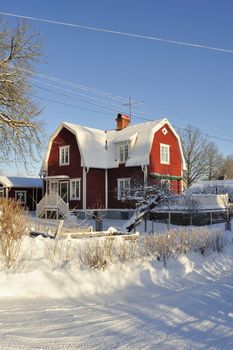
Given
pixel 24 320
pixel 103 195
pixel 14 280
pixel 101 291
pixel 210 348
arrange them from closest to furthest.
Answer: pixel 210 348 < pixel 24 320 < pixel 14 280 < pixel 101 291 < pixel 103 195

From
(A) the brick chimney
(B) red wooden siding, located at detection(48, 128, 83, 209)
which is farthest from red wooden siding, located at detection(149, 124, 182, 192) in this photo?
(B) red wooden siding, located at detection(48, 128, 83, 209)

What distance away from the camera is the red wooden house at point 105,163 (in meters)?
28.0

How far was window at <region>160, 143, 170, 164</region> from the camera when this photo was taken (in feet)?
95.5

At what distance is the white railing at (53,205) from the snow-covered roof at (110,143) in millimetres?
3278

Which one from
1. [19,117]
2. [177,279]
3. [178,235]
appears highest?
[19,117]

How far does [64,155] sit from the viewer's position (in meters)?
30.5

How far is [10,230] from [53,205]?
66.2 ft

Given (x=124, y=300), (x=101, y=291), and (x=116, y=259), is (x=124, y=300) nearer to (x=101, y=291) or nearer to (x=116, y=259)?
(x=101, y=291)

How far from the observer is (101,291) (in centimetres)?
838

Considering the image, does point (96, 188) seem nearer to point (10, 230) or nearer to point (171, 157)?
point (171, 157)

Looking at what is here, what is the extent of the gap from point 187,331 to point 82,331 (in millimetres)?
1575

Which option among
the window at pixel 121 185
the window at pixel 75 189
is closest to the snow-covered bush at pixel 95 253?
the window at pixel 121 185

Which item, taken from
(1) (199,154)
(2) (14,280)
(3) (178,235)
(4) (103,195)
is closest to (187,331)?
(2) (14,280)

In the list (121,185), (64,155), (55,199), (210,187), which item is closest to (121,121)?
(64,155)
